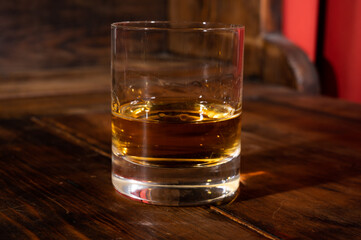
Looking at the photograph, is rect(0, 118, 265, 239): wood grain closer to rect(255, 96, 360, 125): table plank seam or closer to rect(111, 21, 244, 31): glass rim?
rect(111, 21, 244, 31): glass rim

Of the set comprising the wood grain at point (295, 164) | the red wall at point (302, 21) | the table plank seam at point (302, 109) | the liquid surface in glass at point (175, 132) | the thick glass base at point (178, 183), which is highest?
the red wall at point (302, 21)

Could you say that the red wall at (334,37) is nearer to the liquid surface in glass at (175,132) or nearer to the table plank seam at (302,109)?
the table plank seam at (302,109)

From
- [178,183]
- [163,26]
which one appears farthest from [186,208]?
[163,26]

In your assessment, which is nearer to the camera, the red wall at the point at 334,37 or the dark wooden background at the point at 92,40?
the dark wooden background at the point at 92,40

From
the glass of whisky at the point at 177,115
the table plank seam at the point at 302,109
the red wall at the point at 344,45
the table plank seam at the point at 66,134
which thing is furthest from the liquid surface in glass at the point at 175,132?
the red wall at the point at 344,45

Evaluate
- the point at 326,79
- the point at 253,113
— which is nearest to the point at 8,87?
the point at 253,113

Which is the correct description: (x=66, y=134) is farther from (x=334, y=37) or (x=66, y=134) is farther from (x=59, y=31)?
(x=334, y=37)

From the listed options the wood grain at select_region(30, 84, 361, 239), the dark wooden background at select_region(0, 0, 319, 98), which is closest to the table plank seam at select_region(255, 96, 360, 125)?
the wood grain at select_region(30, 84, 361, 239)

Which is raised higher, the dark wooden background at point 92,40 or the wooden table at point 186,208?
the dark wooden background at point 92,40
